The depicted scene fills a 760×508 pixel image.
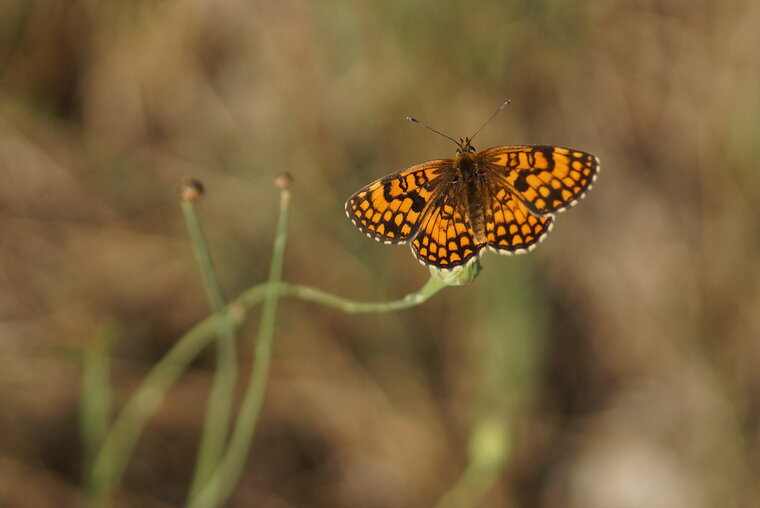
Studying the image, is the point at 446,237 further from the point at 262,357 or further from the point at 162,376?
the point at 162,376

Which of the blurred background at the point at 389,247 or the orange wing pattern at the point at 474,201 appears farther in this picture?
the blurred background at the point at 389,247

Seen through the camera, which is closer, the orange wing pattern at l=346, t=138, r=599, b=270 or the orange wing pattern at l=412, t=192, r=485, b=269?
the orange wing pattern at l=412, t=192, r=485, b=269

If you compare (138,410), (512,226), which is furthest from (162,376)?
(512,226)

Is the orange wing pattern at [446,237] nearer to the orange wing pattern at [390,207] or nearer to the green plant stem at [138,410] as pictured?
the orange wing pattern at [390,207]

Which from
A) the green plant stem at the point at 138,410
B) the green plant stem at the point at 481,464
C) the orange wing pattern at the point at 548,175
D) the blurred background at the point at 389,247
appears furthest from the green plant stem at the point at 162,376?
the green plant stem at the point at 481,464

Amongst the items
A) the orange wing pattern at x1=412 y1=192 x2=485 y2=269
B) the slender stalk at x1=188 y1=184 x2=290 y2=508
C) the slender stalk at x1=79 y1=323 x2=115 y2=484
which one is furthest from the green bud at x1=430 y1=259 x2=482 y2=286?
the slender stalk at x1=79 y1=323 x2=115 y2=484

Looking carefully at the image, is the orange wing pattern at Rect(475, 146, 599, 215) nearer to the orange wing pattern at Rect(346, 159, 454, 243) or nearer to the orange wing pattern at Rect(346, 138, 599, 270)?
the orange wing pattern at Rect(346, 138, 599, 270)
